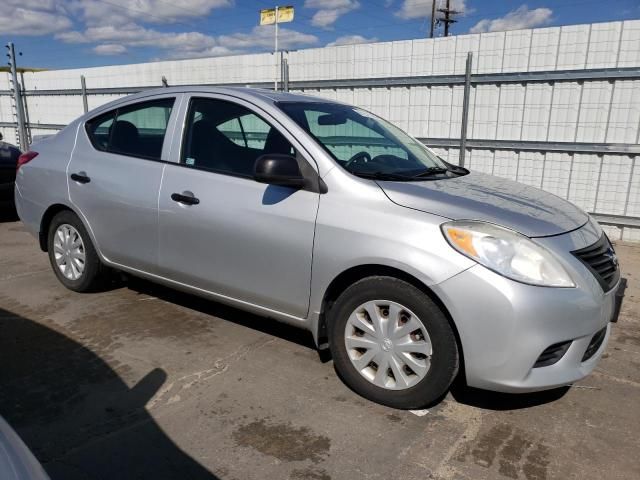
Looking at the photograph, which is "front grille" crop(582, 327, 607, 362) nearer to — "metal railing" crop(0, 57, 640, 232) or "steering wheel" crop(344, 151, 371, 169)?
"steering wheel" crop(344, 151, 371, 169)

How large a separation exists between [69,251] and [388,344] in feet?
9.72

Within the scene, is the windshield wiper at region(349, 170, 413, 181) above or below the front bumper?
above

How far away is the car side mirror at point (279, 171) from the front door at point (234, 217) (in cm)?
10

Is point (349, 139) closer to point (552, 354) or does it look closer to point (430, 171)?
point (430, 171)

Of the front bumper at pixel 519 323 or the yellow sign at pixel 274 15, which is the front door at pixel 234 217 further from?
the yellow sign at pixel 274 15

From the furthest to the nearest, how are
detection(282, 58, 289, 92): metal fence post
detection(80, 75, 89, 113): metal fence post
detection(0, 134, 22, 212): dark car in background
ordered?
detection(80, 75, 89, 113): metal fence post < detection(282, 58, 289, 92): metal fence post < detection(0, 134, 22, 212): dark car in background

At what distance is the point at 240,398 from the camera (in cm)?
291

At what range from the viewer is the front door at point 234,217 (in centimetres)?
300

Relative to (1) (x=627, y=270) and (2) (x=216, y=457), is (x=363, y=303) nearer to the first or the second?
(2) (x=216, y=457)

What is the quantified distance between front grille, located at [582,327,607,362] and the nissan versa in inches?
0.6

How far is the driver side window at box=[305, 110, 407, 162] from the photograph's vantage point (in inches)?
125

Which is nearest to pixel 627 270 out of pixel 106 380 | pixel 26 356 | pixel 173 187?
pixel 173 187

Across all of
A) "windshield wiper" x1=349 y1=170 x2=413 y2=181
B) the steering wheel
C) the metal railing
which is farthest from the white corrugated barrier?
"windshield wiper" x1=349 y1=170 x2=413 y2=181

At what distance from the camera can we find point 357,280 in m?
2.86
